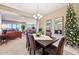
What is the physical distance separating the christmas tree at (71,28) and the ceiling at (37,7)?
0.28m

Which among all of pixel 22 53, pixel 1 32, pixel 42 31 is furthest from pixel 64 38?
pixel 1 32

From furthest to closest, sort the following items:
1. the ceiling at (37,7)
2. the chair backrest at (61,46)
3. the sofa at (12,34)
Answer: the sofa at (12,34) → the ceiling at (37,7) → the chair backrest at (61,46)

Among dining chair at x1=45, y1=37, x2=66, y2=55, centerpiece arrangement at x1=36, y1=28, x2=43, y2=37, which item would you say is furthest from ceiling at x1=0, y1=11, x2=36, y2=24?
dining chair at x1=45, y1=37, x2=66, y2=55

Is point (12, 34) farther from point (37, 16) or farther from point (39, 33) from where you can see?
point (37, 16)

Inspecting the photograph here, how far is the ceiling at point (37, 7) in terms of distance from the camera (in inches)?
96.7

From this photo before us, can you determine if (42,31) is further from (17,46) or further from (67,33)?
(17,46)

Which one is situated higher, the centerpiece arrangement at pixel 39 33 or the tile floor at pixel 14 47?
the centerpiece arrangement at pixel 39 33

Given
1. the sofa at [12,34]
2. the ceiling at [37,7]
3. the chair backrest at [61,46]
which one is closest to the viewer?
the chair backrest at [61,46]

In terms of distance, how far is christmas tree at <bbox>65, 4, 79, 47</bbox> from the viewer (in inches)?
96.8

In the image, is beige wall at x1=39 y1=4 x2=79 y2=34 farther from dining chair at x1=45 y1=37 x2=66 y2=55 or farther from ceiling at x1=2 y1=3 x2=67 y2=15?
dining chair at x1=45 y1=37 x2=66 y2=55

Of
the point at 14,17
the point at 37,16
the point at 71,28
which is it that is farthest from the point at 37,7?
the point at 71,28

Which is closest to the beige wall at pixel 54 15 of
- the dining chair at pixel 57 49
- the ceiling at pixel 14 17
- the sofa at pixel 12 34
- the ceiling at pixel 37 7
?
the ceiling at pixel 37 7

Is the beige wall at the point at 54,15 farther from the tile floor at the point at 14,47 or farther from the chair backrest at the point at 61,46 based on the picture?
the tile floor at the point at 14,47

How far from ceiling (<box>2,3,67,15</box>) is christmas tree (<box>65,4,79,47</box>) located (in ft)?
0.91
